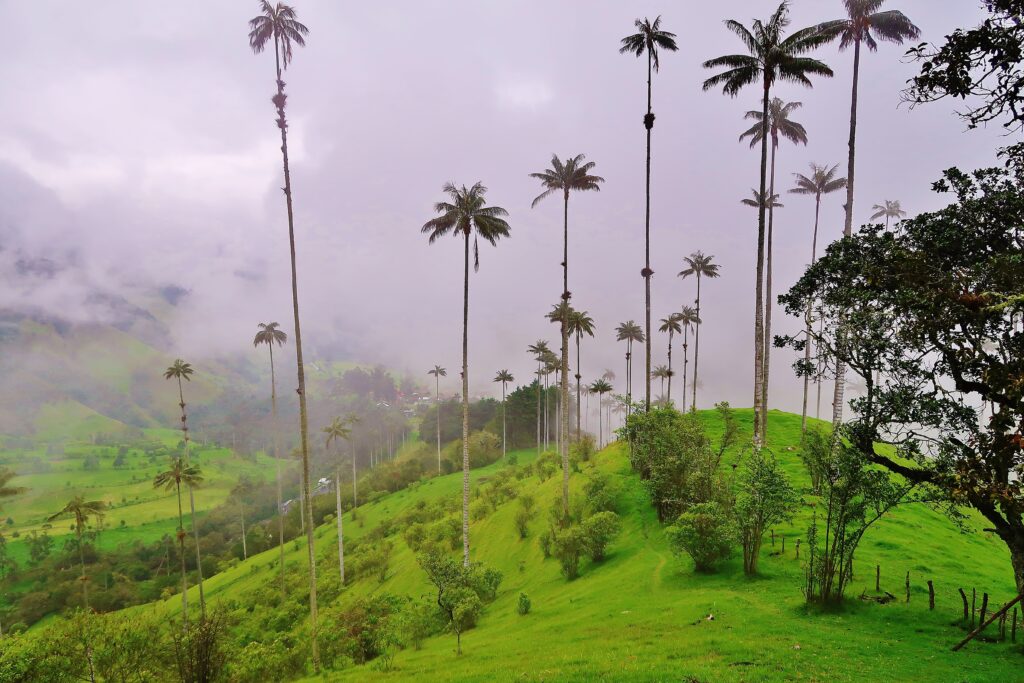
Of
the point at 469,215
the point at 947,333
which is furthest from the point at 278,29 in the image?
the point at 947,333

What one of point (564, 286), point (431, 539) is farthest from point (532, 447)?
point (564, 286)

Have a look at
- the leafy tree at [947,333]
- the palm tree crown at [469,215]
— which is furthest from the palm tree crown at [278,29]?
the leafy tree at [947,333]

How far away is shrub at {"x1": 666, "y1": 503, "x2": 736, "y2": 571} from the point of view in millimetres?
24000

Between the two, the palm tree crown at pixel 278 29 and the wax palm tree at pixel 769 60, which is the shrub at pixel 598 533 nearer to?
the wax palm tree at pixel 769 60

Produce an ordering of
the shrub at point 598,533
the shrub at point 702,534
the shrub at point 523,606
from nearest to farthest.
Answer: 1. the shrub at point 702,534
2. the shrub at point 523,606
3. the shrub at point 598,533

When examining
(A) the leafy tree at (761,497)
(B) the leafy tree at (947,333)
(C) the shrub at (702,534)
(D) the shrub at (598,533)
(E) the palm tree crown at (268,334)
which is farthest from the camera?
(E) the palm tree crown at (268,334)

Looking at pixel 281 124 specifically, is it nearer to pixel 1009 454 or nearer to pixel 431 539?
pixel 1009 454

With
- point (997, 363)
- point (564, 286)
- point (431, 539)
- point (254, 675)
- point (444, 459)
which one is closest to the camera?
point (997, 363)

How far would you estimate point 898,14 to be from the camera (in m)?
29.2

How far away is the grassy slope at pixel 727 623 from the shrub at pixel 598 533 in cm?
77

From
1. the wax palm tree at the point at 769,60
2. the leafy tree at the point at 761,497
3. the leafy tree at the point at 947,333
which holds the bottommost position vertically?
the leafy tree at the point at 761,497

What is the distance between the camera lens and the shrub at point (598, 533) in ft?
101

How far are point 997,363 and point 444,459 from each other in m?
116

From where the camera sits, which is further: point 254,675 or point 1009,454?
point 254,675
